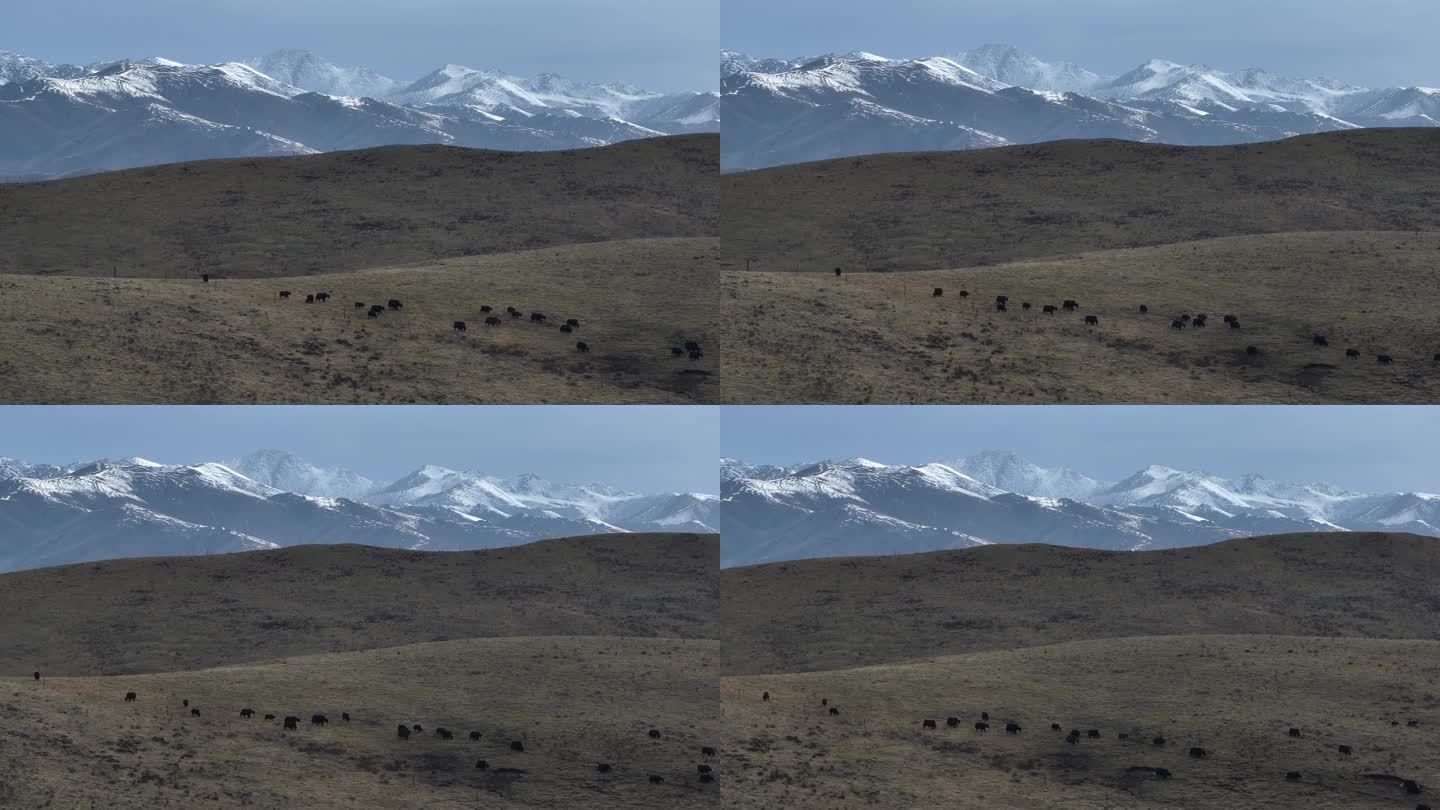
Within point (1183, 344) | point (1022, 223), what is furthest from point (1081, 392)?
point (1022, 223)

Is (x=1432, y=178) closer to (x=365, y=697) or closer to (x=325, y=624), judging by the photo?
(x=325, y=624)

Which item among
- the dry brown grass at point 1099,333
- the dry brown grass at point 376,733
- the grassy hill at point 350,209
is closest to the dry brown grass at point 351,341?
the dry brown grass at point 1099,333

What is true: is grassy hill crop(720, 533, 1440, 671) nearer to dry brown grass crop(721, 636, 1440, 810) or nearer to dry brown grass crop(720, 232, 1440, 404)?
dry brown grass crop(720, 232, 1440, 404)

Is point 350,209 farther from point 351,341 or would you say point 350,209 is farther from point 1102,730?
point 1102,730

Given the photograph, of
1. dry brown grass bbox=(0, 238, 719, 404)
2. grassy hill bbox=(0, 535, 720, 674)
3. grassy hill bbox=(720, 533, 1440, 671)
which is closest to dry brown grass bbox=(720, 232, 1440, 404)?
dry brown grass bbox=(0, 238, 719, 404)

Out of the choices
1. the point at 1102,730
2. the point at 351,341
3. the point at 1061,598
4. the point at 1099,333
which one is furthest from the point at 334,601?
the point at 1102,730

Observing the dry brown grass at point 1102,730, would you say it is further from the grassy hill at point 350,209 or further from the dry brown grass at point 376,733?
the grassy hill at point 350,209
